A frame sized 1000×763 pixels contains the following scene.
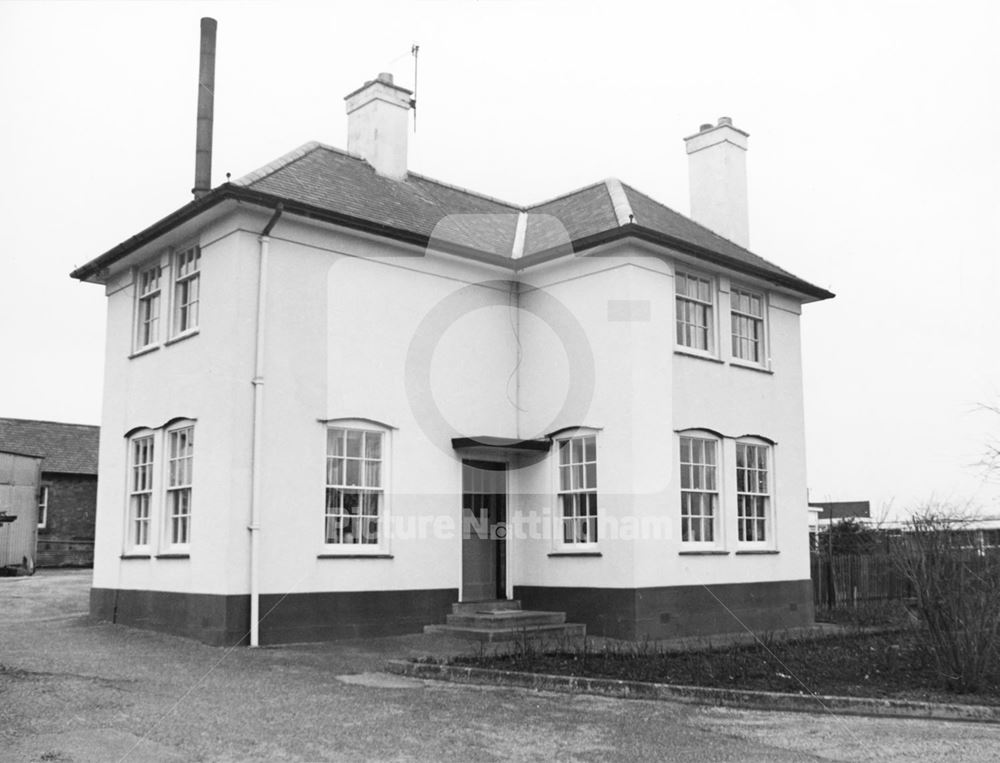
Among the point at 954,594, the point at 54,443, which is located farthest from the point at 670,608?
the point at 54,443

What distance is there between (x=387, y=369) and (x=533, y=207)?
649cm

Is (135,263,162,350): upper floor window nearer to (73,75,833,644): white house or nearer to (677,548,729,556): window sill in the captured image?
(73,75,833,644): white house

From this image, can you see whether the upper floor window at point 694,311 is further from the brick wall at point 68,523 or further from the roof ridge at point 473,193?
the brick wall at point 68,523

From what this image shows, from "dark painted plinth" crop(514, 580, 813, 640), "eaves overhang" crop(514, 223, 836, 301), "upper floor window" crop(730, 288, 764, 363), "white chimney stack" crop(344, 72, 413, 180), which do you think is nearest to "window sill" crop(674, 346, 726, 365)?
"upper floor window" crop(730, 288, 764, 363)

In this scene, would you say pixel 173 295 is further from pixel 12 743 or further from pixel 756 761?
pixel 756 761

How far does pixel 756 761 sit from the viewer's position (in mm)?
7359

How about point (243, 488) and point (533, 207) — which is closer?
point (243, 488)

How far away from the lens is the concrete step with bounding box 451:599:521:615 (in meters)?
15.9

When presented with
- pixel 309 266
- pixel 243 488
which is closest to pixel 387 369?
pixel 309 266

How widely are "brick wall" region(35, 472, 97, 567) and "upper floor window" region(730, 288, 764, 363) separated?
93.3 ft

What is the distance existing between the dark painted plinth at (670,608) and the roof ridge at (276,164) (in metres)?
7.81

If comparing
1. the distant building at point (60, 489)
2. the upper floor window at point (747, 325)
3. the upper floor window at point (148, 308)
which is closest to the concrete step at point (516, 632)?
the upper floor window at point (747, 325)

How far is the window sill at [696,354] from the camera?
16656 millimetres

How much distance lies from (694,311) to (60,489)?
97.5 ft
